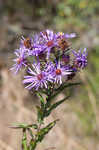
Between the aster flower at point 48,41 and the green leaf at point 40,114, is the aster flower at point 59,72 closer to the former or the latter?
the aster flower at point 48,41

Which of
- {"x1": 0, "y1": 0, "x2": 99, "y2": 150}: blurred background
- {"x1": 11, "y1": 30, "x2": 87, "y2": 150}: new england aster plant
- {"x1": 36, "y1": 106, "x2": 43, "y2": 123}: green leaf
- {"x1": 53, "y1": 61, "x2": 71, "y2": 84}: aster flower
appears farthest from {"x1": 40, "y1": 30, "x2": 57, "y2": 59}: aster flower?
{"x1": 0, "y1": 0, "x2": 99, "y2": 150}: blurred background

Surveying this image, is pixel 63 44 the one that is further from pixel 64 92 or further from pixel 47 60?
pixel 64 92

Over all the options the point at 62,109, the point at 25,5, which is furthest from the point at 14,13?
the point at 62,109

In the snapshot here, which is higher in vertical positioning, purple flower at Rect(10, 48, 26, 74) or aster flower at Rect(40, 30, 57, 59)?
aster flower at Rect(40, 30, 57, 59)

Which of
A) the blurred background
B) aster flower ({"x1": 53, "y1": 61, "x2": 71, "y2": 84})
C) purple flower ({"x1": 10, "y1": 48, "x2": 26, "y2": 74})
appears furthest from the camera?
the blurred background

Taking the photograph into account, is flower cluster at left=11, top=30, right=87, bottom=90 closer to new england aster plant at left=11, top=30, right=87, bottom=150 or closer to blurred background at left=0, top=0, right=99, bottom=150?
new england aster plant at left=11, top=30, right=87, bottom=150

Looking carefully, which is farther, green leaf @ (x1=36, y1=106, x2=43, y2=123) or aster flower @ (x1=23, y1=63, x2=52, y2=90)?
green leaf @ (x1=36, y1=106, x2=43, y2=123)

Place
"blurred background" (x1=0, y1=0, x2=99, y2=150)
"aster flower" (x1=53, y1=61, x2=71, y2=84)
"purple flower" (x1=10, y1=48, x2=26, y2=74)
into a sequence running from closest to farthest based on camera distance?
"aster flower" (x1=53, y1=61, x2=71, y2=84), "purple flower" (x1=10, y1=48, x2=26, y2=74), "blurred background" (x1=0, y1=0, x2=99, y2=150)
